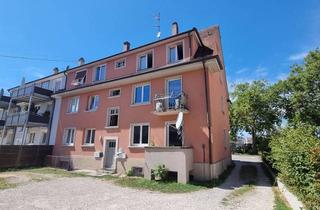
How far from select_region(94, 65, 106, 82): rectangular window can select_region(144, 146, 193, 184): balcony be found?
1032cm

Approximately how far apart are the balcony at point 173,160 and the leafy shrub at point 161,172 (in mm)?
212

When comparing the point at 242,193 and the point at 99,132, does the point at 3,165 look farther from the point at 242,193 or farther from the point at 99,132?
the point at 242,193

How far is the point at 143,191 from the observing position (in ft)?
31.8

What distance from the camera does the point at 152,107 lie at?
14.9 m

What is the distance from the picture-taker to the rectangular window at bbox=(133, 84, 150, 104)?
15742mm

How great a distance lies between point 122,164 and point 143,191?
19.1 feet

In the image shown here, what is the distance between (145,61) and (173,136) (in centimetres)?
737

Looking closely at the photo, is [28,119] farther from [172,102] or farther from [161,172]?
[161,172]

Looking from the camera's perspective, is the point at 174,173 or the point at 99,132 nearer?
the point at 174,173

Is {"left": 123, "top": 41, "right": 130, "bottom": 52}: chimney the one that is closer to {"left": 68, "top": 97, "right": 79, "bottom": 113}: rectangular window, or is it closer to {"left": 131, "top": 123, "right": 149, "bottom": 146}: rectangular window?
{"left": 68, "top": 97, "right": 79, "bottom": 113}: rectangular window

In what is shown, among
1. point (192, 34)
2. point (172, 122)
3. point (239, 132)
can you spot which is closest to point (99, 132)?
point (172, 122)

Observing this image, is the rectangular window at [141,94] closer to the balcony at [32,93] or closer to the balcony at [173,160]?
the balcony at [173,160]

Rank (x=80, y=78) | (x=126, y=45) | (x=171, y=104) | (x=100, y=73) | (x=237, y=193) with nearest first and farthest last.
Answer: (x=237, y=193), (x=171, y=104), (x=100, y=73), (x=126, y=45), (x=80, y=78)

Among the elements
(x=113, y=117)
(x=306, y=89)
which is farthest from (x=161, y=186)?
(x=306, y=89)
